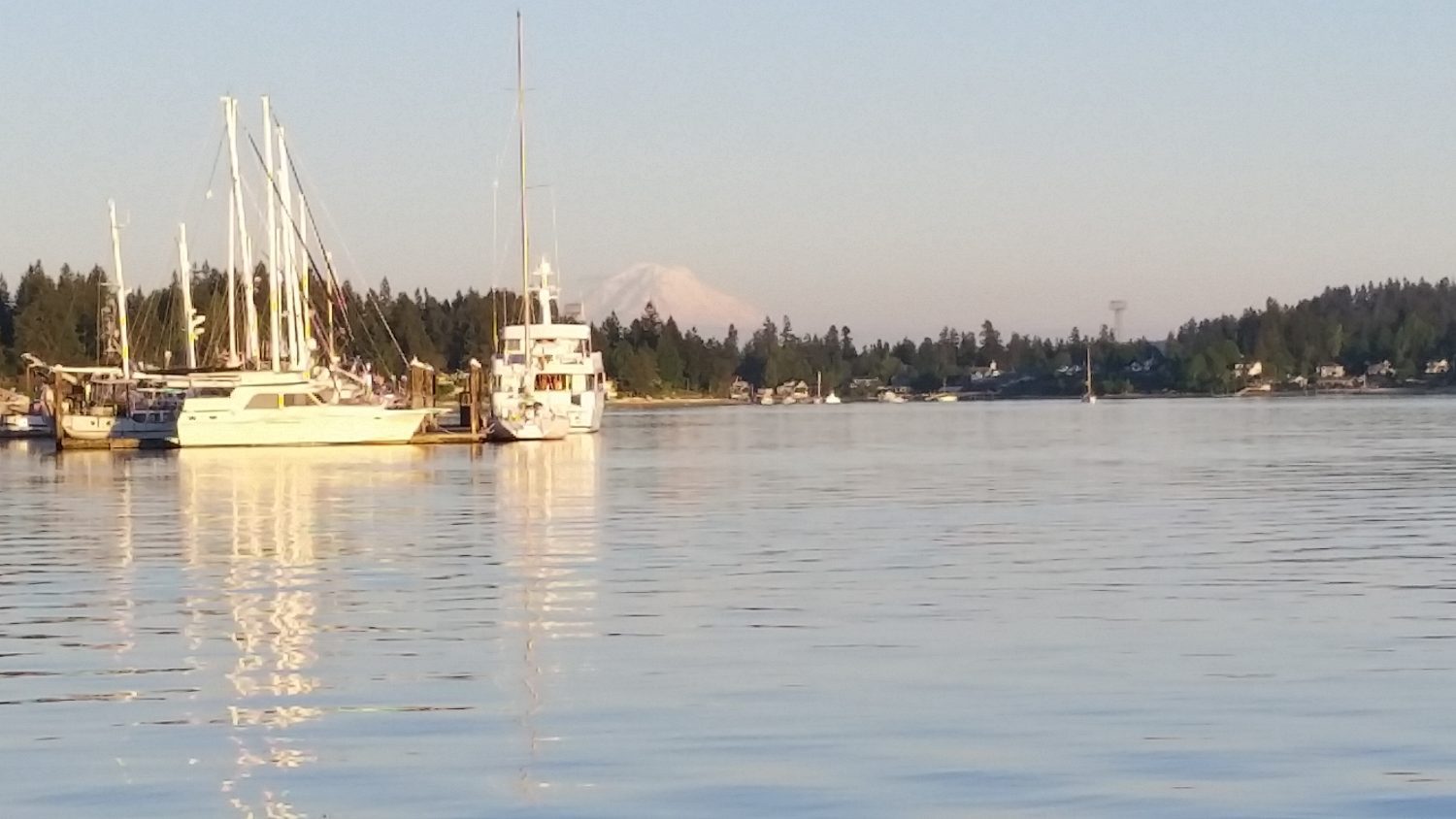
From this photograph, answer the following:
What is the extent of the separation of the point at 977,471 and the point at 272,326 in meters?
44.9

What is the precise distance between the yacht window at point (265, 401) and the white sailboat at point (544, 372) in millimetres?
12210

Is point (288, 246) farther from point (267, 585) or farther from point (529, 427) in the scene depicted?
point (267, 585)

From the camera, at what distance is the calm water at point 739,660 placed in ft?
51.6

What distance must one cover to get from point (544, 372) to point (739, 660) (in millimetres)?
100443

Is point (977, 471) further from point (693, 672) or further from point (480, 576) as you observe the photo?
point (693, 672)

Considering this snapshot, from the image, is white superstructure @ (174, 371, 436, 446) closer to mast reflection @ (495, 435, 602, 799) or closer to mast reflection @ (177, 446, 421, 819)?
mast reflection @ (177, 446, 421, 819)

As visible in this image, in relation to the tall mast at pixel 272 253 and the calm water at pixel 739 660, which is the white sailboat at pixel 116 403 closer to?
the tall mast at pixel 272 253

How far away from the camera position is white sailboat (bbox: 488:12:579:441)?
112188 millimetres

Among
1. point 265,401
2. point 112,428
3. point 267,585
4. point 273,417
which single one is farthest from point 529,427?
point 267,585

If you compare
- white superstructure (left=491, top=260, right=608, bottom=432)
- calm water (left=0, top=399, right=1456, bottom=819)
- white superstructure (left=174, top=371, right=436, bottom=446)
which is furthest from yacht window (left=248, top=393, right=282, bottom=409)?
calm water (left=0, top=399, right=1456, bottom=819)

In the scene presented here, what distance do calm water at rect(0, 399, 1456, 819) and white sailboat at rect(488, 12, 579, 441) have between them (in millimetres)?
61251

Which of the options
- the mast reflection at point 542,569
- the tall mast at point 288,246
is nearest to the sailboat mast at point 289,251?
the tall mast at point 288,246

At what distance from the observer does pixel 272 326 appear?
104125 millimetres

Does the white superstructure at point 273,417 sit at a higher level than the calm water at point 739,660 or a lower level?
higher
